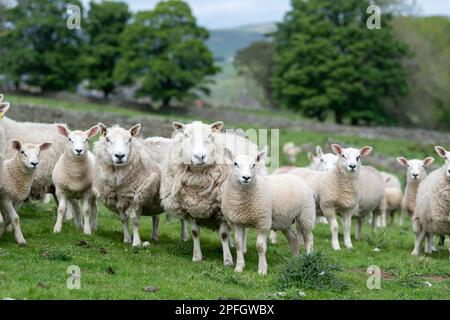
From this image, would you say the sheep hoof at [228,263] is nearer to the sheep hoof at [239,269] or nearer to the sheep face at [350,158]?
the sheep hoof at [239,269]

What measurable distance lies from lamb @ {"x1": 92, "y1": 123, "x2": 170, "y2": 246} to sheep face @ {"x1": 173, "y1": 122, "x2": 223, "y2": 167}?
121 cm

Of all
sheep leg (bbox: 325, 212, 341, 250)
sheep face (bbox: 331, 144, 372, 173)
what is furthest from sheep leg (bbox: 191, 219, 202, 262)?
sheep face (bbox: 331, 144, 372, 173)

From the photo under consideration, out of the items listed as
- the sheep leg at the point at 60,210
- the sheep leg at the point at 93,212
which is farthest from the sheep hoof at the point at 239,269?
the sheep leg at the point at 93,212

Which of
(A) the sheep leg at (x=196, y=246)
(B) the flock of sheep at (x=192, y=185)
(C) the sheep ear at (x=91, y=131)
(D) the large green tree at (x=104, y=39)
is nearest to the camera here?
(B) the flock of sheep at (x=192, y=185)

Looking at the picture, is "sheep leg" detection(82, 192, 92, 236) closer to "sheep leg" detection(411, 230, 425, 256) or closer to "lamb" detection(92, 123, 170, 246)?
"lamb" detection(92, 123, 170, 246)

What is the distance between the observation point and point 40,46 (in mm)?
60031

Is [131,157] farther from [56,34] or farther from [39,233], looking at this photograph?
[56,34]

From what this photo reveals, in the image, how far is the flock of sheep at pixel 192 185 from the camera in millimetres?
11359

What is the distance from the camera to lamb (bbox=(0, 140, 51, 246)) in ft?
39.5

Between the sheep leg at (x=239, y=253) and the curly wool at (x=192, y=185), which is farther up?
the curly wool at (x=192, y=185)

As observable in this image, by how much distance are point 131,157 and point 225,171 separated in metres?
1.89

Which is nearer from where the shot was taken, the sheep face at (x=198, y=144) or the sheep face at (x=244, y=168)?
the sheep face at (x=244, y=168)

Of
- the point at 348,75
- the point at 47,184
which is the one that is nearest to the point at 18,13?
the point at 348,75

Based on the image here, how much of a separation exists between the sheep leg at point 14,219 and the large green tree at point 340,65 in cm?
4595
